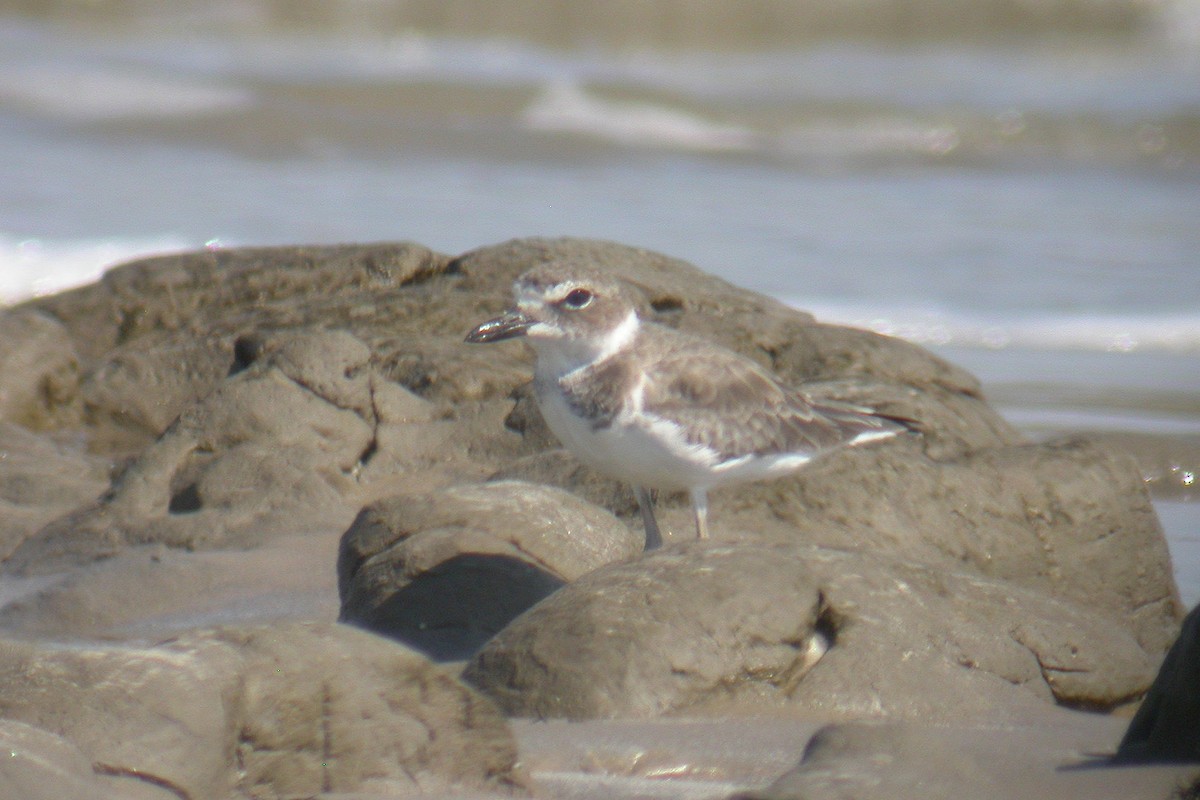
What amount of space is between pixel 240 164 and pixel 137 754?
14.1 m

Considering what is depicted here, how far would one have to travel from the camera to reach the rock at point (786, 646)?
3885 millimetres

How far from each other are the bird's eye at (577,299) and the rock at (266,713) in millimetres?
1580

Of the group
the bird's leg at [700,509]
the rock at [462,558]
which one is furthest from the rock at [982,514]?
the rock at [462,558]

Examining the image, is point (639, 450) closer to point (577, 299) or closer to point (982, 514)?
Result: point (577, 299)

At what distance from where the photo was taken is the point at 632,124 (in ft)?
62.2

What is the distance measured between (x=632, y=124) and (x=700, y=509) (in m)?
14.6

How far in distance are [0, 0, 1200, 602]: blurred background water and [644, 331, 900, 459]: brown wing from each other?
1920 millimetres

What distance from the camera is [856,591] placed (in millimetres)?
4250

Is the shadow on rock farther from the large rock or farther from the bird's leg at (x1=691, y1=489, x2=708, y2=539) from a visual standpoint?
the bird's leg at (x1=691, y1=489, x2=708, y2=539)

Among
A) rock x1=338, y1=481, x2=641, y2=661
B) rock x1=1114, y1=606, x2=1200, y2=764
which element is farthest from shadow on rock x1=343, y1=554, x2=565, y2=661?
rock x1=1114, y1=606, x2=1200, y2=764

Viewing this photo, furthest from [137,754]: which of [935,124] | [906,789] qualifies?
[935,124]

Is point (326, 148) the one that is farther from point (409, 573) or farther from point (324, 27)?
point (409, 573)

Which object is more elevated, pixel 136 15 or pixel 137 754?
pixel 136 15

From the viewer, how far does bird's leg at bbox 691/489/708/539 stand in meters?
4.86
